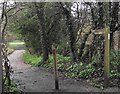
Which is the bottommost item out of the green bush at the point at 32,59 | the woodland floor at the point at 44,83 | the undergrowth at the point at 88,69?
the woodland floor at the point at 44,83

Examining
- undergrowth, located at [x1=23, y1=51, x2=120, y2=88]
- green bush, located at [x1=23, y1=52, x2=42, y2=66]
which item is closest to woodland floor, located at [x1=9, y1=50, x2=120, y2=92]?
undergrowth, located at [x1=23, y1=51, x2=120, y2=88]

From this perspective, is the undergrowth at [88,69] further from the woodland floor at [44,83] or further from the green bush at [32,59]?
the green bush at [32,59]

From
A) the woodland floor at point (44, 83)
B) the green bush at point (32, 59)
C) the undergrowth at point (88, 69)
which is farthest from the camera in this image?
the green bush at point (32, 59)

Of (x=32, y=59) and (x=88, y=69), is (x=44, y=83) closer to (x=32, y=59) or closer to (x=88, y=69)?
(x=88, y=69)

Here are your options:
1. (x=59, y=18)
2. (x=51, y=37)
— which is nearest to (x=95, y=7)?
(x=59, y=18)

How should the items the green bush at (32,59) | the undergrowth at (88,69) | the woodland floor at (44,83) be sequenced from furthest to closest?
the green bush at (32,59)
the undergrowth at (88,69)
the woodland floor at (44,83)

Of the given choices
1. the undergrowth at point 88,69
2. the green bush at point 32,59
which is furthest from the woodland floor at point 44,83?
the green bush at point 32,59

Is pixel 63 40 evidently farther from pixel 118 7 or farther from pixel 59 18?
pixel 118 7

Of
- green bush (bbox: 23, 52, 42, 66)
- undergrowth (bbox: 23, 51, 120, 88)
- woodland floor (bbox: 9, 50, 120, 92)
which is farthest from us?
green bush (bbox: 23, 52, 42, 66)

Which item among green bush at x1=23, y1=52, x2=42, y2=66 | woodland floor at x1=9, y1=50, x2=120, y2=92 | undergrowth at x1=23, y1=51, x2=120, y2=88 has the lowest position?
woodland floor at x1=9, y1=50, x2=120, y2=92

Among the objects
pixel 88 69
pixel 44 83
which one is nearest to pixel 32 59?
Answer: pixel 88 69

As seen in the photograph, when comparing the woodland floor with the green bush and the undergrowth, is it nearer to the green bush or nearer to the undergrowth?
the undergrowth

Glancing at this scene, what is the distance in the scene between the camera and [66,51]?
8102 millimetres

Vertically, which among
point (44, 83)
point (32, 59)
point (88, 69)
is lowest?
point (44, 83)
